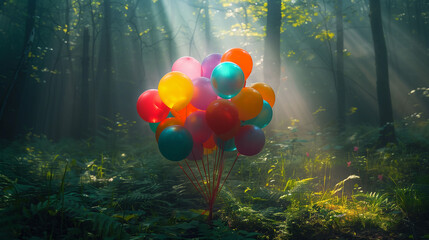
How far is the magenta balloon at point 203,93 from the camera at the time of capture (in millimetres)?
3193

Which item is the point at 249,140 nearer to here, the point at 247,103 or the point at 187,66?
the point at 247,103

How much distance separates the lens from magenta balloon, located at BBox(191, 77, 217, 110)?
10.5ft

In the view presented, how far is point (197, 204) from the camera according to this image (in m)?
3.91

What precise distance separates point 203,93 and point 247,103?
549mm

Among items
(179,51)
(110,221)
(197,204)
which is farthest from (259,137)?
(179,51)

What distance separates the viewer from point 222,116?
2934mm

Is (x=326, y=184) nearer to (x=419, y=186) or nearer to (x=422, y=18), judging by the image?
(x=419, y=186)

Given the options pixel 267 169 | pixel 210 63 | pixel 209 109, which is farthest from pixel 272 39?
pixel 209 109

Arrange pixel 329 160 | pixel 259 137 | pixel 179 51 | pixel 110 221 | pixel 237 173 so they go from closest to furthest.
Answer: pixel 110 221 → pixel 259 137 → pixel 237 173 → pixel 329 160 → pixel 179 51

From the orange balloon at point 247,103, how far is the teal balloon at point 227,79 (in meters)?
0.16

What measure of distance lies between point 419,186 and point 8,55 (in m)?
20.5

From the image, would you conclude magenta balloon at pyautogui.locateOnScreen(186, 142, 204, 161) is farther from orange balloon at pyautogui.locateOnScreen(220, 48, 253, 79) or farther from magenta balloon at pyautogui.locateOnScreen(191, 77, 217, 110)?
orange balloon at pyautogui.locateOnScreen(220, 48, 253, 79)

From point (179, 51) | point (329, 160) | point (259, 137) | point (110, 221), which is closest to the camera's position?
point (110, 221)

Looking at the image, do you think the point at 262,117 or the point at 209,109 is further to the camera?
the point at 262,117
